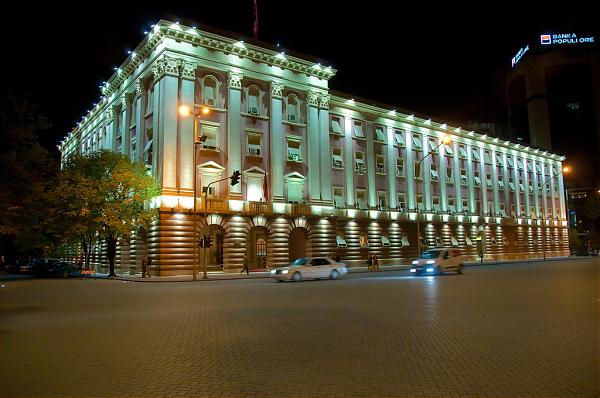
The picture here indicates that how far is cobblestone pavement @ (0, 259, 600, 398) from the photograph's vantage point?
630 cm

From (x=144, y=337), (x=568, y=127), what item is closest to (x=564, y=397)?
(x=144, y=337)

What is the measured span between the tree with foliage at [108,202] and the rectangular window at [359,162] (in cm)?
2334

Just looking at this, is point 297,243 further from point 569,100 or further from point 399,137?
point 569,100

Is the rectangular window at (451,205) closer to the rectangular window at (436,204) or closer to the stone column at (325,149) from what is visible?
the rectangular window at (436,204)

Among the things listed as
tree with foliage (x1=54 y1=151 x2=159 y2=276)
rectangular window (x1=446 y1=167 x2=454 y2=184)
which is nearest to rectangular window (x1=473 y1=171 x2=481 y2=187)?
rectangular window (x1=446 y1=167 x2=454 y2=184)

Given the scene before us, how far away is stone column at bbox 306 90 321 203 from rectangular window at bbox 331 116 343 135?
348 cm

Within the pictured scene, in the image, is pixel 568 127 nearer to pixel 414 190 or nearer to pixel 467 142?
pixel 467 142

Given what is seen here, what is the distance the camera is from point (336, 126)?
50844 millimetres

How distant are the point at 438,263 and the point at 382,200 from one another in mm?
23895

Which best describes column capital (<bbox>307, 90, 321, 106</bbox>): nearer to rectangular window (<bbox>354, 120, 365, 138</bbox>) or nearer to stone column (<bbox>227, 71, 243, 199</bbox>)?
rectangular window (<bbox>354, 120, 365, 138</bbox>)

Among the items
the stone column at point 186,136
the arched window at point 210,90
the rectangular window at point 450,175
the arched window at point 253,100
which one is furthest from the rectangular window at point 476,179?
the stone column at point 186,136

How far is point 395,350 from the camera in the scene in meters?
8.32

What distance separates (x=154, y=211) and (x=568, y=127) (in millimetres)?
98153

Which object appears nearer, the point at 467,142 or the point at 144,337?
the point at 144,337
